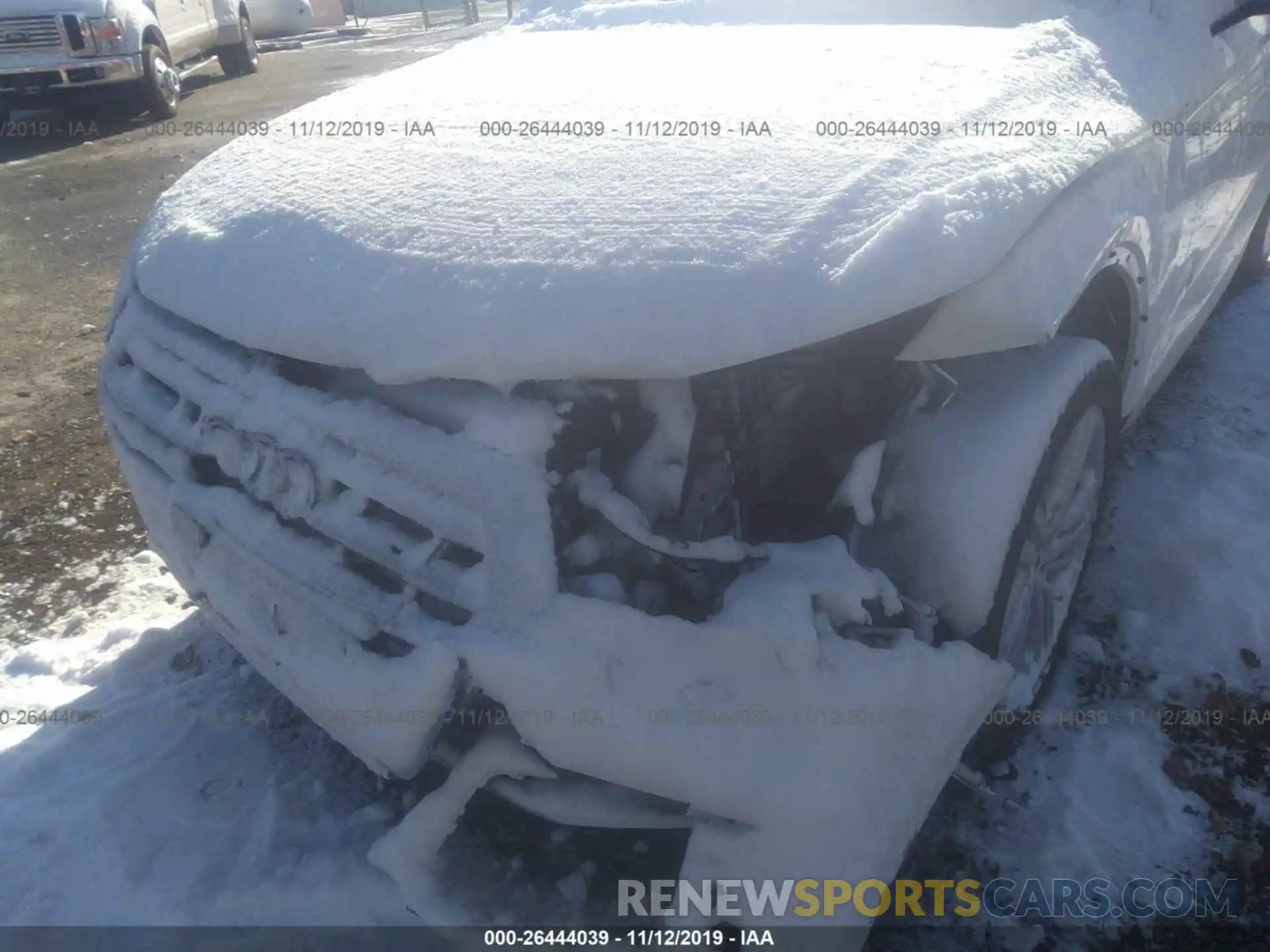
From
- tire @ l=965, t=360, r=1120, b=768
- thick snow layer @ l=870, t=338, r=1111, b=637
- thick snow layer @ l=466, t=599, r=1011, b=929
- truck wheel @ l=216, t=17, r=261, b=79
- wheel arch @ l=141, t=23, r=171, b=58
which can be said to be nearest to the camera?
thick snow layer @ l=466, t=599, r=1011, b=929

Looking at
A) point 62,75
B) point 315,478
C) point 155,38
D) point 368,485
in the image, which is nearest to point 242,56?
point 155,38

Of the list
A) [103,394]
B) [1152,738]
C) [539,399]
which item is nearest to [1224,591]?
[1152,738]

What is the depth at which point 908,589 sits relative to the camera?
5.50 feet

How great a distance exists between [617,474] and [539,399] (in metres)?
0.18

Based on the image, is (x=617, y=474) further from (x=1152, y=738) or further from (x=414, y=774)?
(x=1152, y=738)

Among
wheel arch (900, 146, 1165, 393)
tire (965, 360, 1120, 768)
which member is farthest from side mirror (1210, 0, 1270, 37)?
tire (965, 360, 1120, 768)

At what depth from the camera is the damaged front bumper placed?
1.42 meters

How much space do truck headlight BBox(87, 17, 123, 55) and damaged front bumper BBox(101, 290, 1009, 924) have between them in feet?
29.2

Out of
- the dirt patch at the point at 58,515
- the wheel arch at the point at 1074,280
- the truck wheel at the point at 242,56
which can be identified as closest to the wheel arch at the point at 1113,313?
the wheel arch at the point at 1074,280

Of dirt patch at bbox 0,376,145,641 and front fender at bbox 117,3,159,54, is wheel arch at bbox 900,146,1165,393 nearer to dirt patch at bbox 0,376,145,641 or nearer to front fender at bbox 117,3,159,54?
dirt patch at bbox 0,376,145,641

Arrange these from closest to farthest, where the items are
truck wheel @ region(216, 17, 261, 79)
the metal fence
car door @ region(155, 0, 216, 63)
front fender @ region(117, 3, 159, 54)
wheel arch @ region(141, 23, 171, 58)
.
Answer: front fender @ region(117, 3, 159, 54) < wheel arch @ region(141, 23, 171, 58) < car door @ region(155, 0, 216, 63) < truck wheel @ region(216, 17, 261, 79) < the metal fence

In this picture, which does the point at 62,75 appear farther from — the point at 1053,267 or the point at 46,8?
the point at 1053,267

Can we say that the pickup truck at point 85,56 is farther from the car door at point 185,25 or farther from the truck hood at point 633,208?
the truck hood at point 633,208

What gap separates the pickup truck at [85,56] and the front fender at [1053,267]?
9.47 metres
